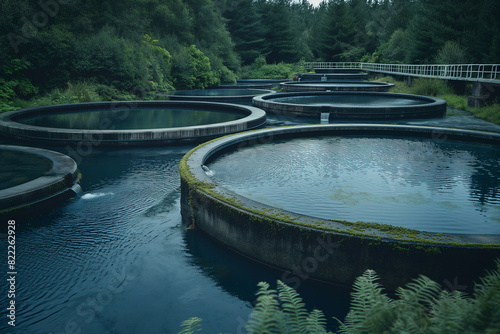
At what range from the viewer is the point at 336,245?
518cm

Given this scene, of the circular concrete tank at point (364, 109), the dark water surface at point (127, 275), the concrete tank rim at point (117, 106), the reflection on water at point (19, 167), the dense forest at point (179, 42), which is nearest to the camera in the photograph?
the dark water surface at point (127, 275)

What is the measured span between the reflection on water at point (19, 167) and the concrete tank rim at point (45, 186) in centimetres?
23

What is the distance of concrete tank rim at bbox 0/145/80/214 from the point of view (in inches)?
284

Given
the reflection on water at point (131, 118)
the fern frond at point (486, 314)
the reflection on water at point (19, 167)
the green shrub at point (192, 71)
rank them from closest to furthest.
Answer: the fern frond at point (486, 314), the reflection on water at point (19, 167), the reflection on water at point (131, 118), the green shrub at point (192, 71)

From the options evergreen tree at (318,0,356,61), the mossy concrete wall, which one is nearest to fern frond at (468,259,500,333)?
the mossy concrete wall

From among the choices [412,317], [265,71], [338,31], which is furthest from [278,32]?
[412,317]

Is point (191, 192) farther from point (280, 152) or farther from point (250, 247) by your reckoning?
point (280, 152)

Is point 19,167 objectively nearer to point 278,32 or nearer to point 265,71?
point 265,71

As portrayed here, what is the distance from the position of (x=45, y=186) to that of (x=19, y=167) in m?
2.11

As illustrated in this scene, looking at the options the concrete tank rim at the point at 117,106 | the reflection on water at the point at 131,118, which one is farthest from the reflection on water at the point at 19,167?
the reflection on water at the point at 131,118

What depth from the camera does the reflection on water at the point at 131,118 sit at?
16406 millimetres

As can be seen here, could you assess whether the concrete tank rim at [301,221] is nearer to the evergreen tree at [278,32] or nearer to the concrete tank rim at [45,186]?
the concrete tank rim at [45,186]

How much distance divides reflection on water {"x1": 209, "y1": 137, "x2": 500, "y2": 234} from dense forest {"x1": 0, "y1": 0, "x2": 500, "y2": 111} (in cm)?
1616

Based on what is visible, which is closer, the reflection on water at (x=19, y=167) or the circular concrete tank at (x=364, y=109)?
the reflection on water at (x=19, y=167)
